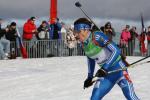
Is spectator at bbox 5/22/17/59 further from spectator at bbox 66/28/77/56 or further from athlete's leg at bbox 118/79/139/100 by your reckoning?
athlete's leg at bbox 118/79/139/100

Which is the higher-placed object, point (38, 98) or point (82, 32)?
point (82, 32)

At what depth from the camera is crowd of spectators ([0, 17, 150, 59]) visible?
17328mm

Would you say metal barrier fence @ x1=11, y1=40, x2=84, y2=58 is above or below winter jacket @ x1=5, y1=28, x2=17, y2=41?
below

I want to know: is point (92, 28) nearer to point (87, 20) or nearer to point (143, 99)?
point (87, 20)

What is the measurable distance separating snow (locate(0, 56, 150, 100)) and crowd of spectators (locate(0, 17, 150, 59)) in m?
0.58

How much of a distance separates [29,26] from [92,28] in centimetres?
1052

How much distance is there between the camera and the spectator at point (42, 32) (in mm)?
17672

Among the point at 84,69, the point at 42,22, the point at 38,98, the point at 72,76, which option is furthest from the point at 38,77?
the point at 42,22

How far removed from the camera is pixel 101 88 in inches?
263

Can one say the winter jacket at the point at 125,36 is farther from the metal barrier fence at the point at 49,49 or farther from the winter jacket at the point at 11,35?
the winter jacket at the point at 11,35

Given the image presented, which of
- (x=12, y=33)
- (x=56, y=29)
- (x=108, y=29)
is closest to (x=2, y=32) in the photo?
(x=12, y=33)

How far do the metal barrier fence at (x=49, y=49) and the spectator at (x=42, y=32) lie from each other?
0.59 feet

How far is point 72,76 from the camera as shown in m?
13.7

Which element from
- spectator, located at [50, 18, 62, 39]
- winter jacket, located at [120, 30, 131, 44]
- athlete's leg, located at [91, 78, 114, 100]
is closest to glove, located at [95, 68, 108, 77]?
athlete's leg, located at [91, 78, 114, 100]
